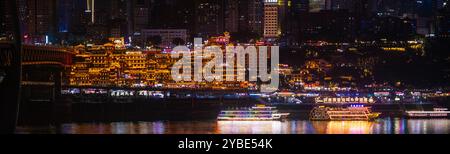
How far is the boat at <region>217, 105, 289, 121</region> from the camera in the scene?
84.2 feet

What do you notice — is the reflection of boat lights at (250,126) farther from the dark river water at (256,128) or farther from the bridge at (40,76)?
the bridge at (40,76)

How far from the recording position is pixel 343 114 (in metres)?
26.4

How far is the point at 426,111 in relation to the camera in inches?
1164

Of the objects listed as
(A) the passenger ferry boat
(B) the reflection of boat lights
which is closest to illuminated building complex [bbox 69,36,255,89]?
(A) the passenger ferry boat

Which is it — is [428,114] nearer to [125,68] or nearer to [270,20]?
[125,68]

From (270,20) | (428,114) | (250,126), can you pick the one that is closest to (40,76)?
(250,126)

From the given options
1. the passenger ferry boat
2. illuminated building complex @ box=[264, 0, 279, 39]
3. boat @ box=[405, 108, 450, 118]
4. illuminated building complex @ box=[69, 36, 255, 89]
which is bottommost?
boat @ box=[405, 108, 450, 118]

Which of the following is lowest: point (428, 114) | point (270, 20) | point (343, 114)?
point (428, 114)

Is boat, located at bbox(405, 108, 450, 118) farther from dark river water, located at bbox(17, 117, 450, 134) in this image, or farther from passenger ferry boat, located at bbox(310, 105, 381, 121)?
dark river water, located at bbox(17, 117, 450, 134)

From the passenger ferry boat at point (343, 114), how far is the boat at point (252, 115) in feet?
3.00

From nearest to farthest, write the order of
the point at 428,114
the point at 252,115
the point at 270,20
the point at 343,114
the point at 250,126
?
the point at 250,126, the point at 252,115, the point at 343,114, the point at 428,114, the point at 270,20

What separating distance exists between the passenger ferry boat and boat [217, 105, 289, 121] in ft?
3.00

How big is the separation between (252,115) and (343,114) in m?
2.40
